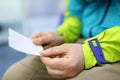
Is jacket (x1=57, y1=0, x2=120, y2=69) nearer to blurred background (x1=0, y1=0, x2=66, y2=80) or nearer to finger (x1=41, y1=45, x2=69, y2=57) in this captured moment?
finger (x1=41, y1=45, x2=69, y2=57)

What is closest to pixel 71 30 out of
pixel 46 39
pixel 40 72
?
pixel 46 39

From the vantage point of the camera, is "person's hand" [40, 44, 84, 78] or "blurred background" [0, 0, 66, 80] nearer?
"person's hand" [40, 44, 84, 78]

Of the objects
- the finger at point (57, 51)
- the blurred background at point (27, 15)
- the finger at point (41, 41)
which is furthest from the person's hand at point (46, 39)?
the blurred background at point (27, 15)

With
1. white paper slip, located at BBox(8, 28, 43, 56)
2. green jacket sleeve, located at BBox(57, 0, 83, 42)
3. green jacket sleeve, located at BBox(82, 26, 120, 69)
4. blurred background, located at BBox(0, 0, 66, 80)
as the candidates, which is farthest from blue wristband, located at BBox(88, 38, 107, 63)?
blurred background, located at BBox(0, 0, 66, 80)

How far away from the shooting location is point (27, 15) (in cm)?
181

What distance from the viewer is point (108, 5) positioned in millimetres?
788

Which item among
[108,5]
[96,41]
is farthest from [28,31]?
[96,41]

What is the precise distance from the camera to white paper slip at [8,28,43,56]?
671 millimetres

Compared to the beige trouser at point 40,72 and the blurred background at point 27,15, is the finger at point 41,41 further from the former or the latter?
the blurred background at point 27,15

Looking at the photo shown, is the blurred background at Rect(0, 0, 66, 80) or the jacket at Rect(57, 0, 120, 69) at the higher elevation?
the jacket at Rect(57, 0, 120, 69)

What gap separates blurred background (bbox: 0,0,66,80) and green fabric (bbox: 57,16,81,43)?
0.86 metres

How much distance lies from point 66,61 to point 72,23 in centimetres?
35

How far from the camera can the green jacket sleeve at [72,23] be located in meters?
0.89

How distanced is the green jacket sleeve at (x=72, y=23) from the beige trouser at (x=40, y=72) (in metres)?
0.19
